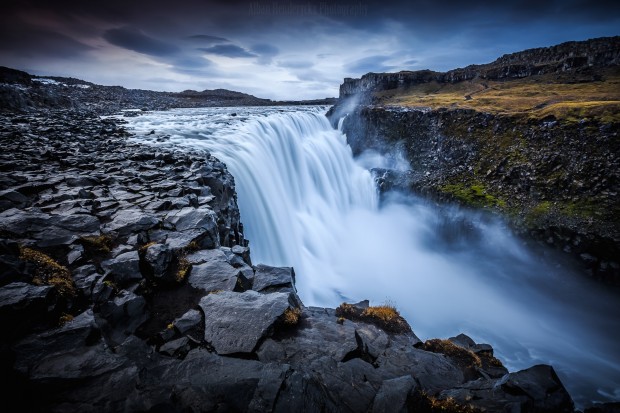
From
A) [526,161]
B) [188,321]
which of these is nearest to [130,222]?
[188,321]

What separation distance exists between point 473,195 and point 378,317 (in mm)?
22535

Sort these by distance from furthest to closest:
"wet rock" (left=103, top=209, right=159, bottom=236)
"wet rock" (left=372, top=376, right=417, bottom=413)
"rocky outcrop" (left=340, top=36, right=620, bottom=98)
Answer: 1. "rocky outcrop" (left=340, top=36, right=620, bottom=98)
2. "wet rock" (left=103, top=209, right=159, bottom=236)
3. "wet rock" (left=372, top=376, right=417, bottom=413)

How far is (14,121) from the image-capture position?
76.5 ft

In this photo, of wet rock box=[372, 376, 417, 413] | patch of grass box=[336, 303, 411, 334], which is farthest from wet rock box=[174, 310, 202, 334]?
patch of grass box=[336, 303, 411, 334]

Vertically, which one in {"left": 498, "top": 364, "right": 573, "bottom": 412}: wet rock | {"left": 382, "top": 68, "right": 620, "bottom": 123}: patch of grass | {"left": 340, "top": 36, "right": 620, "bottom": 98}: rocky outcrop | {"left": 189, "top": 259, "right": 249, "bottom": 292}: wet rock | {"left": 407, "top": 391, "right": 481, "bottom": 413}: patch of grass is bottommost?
{"left": 498, "top": 364, "right": 573, "bottom": 412}: wet rock

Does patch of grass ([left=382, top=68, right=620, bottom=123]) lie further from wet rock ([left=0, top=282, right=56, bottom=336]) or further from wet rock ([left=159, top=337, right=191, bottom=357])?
wet rock ([left=0, top=282, right=56, bottom=336])

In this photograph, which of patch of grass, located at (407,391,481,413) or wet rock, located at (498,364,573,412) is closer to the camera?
patch of grass, located at (407,391,481,413)

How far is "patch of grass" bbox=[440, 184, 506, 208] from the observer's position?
82.1 ft


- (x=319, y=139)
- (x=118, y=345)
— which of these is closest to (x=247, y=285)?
(x=118, y=345)

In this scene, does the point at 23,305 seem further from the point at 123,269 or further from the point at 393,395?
the point at 393,395

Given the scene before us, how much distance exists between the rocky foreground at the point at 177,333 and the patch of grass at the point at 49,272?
0.04 meters

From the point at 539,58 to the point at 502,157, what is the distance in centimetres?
8915

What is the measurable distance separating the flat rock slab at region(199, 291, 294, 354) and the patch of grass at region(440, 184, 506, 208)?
2449cm

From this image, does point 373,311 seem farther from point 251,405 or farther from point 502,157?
point 502,157
